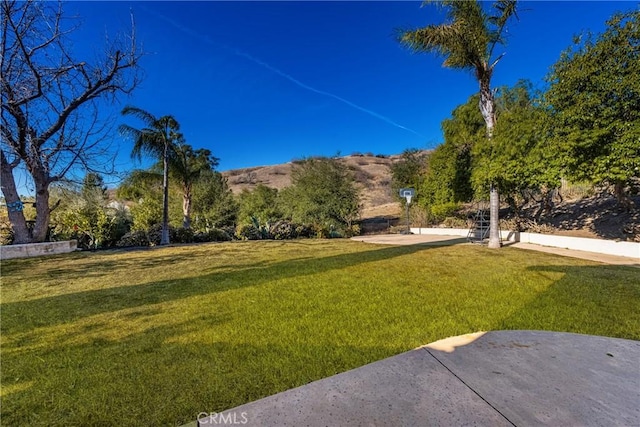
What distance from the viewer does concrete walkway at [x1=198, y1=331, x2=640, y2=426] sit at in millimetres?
1683

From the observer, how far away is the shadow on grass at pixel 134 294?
12.7ft

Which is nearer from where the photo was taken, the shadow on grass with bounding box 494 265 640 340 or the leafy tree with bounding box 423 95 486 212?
the shadow on grass with bounding box 494 265 640 340

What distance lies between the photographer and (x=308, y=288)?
501 centimetres

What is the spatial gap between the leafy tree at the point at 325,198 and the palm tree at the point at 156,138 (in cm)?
749

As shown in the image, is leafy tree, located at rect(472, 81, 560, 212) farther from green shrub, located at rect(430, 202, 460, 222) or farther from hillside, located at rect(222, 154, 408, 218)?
hillside, located at rect(222, 154, 408, 218)

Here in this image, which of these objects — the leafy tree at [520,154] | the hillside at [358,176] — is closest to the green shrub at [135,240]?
the leafy tree at [520,154]

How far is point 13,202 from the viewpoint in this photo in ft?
29.7

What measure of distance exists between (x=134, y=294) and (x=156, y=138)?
1119cm

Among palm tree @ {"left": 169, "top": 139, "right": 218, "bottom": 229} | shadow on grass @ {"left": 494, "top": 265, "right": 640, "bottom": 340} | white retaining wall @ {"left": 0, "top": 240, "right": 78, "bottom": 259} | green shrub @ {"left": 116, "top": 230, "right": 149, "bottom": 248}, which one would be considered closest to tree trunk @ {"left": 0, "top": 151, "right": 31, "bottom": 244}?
white retaining wall @ {"left": 0, "top": 240, "right": 78, "bottom": 259}

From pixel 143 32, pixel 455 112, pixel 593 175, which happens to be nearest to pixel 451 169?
pixel 455 112

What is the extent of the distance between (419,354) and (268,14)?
12524 mm

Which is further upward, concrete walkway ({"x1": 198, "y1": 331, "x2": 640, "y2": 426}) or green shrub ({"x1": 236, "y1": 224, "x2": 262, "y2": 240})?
green shrub ({"x1": 236, "y1": 224, "x2": 262, "y2": 240})

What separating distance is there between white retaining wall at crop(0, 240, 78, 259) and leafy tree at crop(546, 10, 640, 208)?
1596 centimetres

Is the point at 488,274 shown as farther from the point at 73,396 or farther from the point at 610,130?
the point at 73,396
